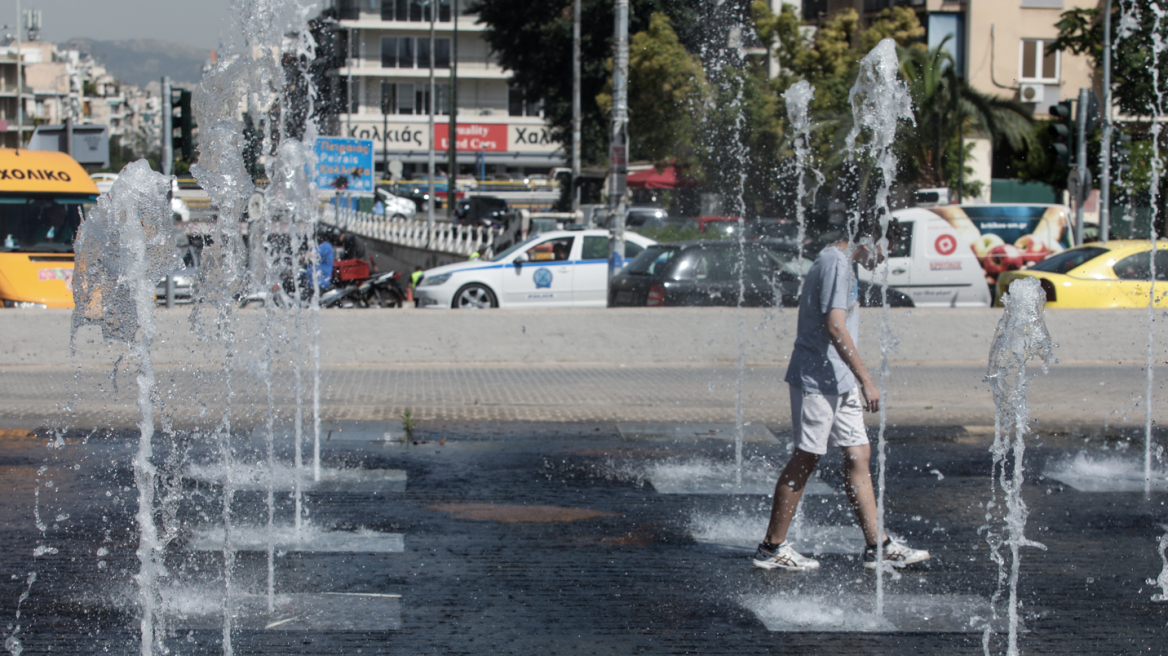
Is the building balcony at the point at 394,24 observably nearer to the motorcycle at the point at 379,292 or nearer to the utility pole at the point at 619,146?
the motorcycle at the point at 379,292

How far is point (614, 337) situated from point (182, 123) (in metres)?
5.67

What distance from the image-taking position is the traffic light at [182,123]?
43.8 ft

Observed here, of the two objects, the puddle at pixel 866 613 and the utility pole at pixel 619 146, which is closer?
the puddle at pixel 866 613

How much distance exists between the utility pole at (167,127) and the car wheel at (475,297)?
Result: 5.64 m

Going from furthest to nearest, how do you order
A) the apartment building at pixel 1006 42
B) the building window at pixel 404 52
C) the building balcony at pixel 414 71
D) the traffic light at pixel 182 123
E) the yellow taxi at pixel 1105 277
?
the building window at pixel 404 52 < the building balcony at pixel 414 71 < the apartment building at pixel 1006 42 < the yellow taxi at pixel 1105 277 < the traffic light at pixel 182 123

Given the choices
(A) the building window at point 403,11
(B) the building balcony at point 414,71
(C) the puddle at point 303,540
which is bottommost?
(C) the puddle at point 303,540

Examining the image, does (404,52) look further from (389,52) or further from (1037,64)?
(1037,64)

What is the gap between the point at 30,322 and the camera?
1132cm

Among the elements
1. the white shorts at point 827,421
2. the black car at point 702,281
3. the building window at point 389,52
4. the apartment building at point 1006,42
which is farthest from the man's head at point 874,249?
the building window at point 389,52

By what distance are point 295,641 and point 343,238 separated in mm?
19569

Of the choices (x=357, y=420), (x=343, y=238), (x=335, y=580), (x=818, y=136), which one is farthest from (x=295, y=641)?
(x=818, y=136)

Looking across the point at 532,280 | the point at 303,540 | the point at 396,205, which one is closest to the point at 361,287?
the point at 532,280

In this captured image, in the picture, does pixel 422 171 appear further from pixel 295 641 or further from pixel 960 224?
pixel 295 641

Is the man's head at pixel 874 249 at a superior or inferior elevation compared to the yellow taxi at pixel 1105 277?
superior
